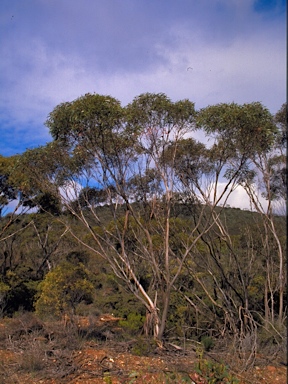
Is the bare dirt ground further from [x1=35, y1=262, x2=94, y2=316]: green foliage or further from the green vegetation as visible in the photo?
[x1=35, y1=262, x2=94, y2=316]: green foliage

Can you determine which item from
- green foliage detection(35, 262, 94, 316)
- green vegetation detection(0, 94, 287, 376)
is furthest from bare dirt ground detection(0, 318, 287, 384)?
green foliage detection(35, 262, 94, 316)

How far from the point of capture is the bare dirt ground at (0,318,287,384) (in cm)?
611

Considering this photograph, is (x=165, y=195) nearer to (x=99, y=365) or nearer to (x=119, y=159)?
(x=119, y=159)

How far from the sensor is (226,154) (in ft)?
32.7

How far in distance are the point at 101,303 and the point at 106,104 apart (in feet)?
25.3

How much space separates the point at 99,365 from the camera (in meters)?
6.73

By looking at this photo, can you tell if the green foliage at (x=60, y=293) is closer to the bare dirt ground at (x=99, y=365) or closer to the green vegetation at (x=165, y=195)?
the green vegetation at (x=165, y=195)

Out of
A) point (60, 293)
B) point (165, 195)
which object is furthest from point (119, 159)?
point (60, 293)

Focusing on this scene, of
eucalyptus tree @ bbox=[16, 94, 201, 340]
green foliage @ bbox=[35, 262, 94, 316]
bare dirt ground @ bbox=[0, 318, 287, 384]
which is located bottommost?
bare dirt ground @ bbox=[0, 318, 287, 384]

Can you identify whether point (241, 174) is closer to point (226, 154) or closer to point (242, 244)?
point (226, 154)

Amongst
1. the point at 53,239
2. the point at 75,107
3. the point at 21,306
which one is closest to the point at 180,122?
the point at 75,107

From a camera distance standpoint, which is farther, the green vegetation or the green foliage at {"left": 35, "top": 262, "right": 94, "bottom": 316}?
the green foliage at {"left": 35, "top": 262, "right": 94, "bottom": 316}

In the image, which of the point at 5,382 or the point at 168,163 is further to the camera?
the point at 168,163

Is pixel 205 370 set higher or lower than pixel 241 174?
lower
